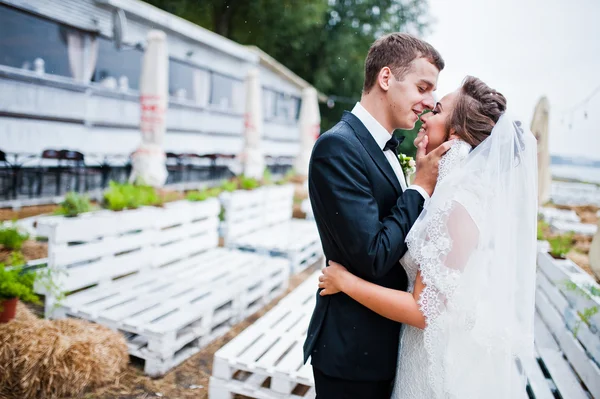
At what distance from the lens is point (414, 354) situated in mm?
1920

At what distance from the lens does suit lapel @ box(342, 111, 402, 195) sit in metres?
1.80

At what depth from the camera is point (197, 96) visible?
15703 millimetres

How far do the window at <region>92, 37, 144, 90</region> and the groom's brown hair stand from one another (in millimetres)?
10909

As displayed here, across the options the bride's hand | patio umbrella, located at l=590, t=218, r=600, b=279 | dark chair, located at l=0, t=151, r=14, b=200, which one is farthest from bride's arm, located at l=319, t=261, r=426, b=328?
dark chair, located at l=0, t=151, r=14, b=200

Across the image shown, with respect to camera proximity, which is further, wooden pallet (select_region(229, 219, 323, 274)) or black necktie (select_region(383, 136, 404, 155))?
wooden pallet (select_region(229, 219, 323, 274))

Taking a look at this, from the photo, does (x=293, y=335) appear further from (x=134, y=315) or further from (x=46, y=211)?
(x=46, y=211)

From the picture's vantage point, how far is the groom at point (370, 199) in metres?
1.67

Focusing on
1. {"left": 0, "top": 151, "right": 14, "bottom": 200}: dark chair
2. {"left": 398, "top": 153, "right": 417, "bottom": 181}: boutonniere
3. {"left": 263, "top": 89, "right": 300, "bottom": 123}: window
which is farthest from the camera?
{"left": 263, "top": 89, "right": 300, "bottom": 123}: window

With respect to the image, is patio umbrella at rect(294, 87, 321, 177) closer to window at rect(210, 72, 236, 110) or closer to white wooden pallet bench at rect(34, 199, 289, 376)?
window at rect(210, 72, 236, 110)

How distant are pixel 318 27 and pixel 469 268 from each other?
93.3 ft

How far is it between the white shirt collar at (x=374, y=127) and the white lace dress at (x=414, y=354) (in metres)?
0.25

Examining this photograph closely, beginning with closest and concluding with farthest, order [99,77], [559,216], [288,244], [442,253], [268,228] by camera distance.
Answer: [442,253] < [288,244] < [268,228] < [99,77] < [559,216]

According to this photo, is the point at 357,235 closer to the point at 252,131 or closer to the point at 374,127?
the point at 374,127

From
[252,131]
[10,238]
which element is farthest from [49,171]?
[252,131]
